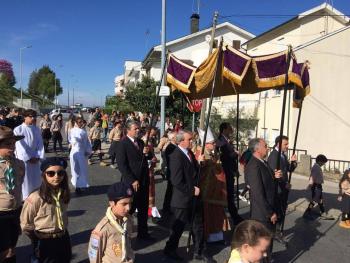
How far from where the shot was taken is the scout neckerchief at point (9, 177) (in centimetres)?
423

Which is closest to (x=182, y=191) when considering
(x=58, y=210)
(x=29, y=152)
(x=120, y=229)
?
(x=58, y=210)

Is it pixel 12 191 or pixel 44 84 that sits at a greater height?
pixel 44 84

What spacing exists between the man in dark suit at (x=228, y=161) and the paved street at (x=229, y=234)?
1.47ft

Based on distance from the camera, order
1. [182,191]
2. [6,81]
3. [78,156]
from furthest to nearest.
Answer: [6,81], [78,156], [182,191]

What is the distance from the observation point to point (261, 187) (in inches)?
214

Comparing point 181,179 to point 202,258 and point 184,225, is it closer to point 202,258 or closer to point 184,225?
point 184,225

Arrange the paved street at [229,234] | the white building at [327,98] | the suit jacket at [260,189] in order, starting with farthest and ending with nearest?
the white building at [327,98], the paved street at [229,234], the suit jacket at [260,189]

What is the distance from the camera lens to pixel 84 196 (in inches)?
378

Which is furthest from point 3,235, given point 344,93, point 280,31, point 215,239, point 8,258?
point 280,31

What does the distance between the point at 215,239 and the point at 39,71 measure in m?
106

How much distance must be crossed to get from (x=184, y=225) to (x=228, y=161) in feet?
6.80

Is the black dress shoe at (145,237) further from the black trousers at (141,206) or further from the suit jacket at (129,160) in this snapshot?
the suit jacket at (129,160)

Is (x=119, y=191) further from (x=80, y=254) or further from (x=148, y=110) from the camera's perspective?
(x=148, y=110)

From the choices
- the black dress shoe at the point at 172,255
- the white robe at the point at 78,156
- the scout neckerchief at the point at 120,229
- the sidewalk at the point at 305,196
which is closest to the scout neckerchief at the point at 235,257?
the scout neckerchief at the point at 120,229
